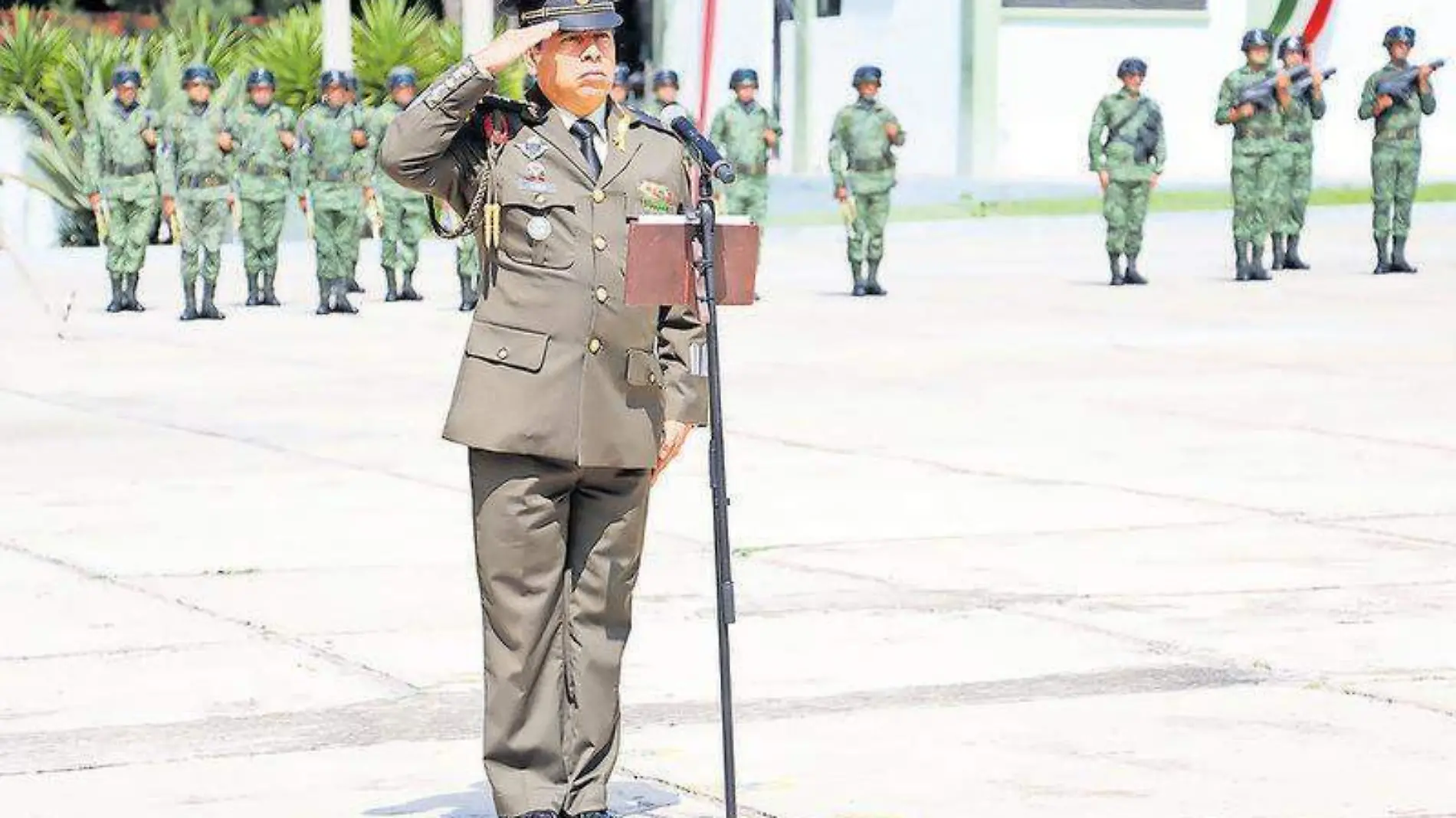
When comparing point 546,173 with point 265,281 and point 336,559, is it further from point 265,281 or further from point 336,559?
point 265,281

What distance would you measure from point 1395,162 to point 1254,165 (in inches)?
49.1

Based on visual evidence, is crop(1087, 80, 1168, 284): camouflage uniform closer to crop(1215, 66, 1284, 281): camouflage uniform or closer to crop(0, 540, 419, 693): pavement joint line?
crop(1215, 66, 1284, 281): camouflage uniform

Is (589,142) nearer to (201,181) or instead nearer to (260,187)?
(201,181)

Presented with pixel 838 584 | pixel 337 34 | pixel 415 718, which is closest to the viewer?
pixel 415 718

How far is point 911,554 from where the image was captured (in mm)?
10562

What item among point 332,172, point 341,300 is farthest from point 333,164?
point 341,300

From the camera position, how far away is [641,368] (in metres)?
6.29

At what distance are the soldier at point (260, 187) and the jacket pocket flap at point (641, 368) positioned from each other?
17.1m

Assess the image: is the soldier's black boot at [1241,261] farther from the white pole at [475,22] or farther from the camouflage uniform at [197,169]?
the white pole at [475,22]

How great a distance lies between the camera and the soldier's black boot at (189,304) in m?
22.0

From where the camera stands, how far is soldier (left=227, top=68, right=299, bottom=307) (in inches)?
911

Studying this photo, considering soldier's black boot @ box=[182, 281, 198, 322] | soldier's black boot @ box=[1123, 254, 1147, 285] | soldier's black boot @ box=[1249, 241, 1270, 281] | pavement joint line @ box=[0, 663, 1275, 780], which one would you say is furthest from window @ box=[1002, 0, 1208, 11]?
pavement joint line @ box=[0, 663, 1275, 780]

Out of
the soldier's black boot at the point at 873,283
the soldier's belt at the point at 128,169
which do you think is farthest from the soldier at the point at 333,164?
the soldier's black boot at the point at 873,283

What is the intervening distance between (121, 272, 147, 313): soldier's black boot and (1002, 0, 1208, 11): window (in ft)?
54.0
